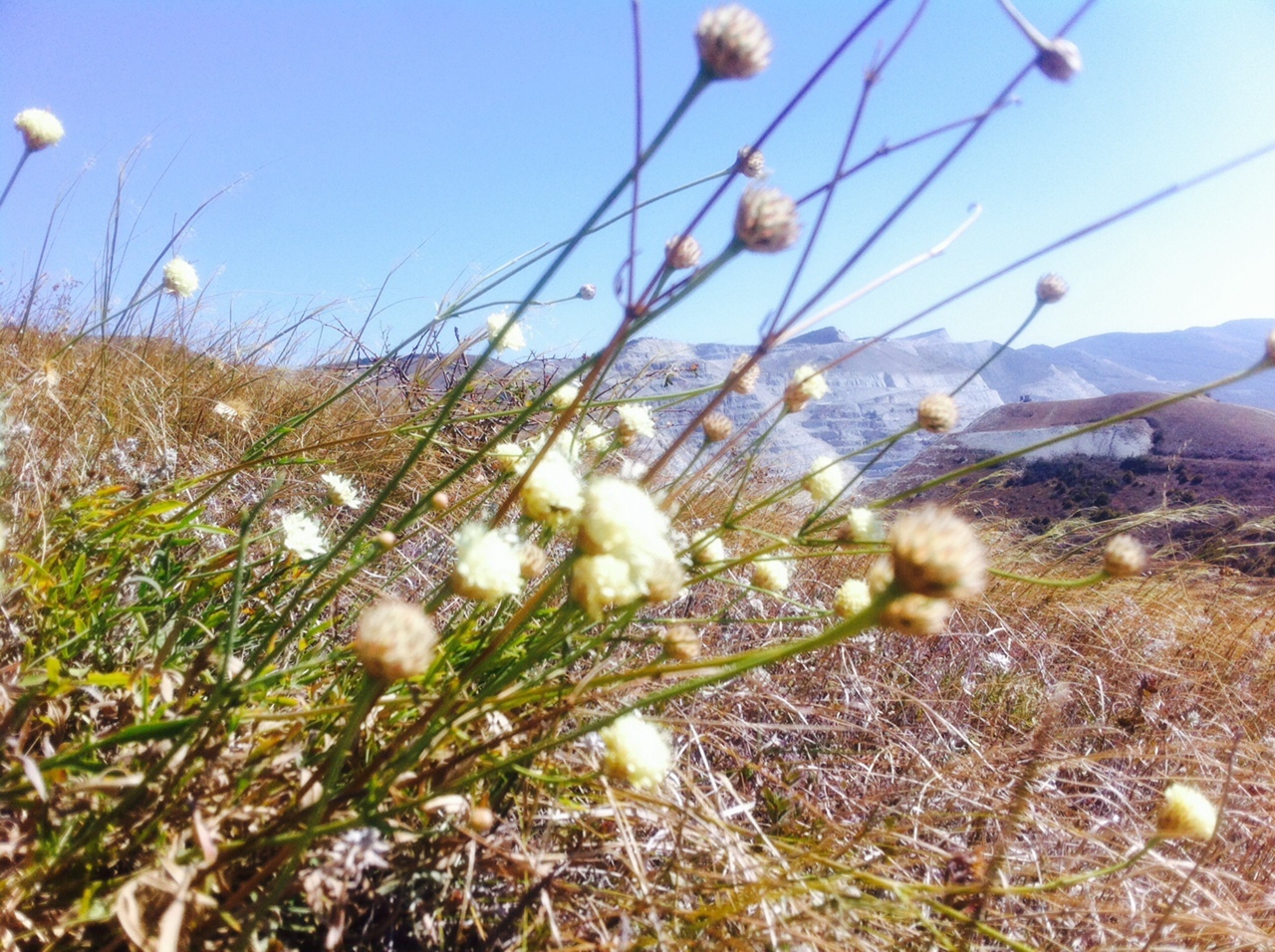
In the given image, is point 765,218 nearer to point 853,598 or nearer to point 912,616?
point 912,616

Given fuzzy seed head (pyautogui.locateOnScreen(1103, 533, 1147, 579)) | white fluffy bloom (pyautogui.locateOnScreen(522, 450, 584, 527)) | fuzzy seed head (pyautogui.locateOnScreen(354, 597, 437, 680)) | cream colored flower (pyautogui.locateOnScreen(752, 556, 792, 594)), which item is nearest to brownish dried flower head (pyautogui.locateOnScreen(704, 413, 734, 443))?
cream colored flower (pyautogui.locateOnScreen(752, 556, 792, 594))

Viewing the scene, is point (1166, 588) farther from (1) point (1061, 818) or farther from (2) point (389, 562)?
(2) point (389, 562)

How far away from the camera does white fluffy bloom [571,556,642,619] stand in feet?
2.51

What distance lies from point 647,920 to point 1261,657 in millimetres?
2867

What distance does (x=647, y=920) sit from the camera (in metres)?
0.95

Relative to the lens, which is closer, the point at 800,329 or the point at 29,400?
the point at 800,329

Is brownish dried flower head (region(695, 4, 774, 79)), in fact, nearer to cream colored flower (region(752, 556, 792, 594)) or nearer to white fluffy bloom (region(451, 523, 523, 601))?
white fluffy bloom (region(451, 523, 523, 601))

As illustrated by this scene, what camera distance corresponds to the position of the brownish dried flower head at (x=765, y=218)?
0.73 meters

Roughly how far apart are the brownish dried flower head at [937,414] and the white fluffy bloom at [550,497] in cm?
80

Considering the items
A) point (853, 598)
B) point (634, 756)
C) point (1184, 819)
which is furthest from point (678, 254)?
point (1184, 819)

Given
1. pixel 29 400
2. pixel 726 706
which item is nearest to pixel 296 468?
pixel 29 400

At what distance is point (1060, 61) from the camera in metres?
0.76

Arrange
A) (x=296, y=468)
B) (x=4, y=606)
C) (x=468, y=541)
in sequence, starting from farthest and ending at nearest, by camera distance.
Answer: (x=296, y=468), (x=4, y=606), (x=468, y=541)

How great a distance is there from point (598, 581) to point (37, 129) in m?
1.98
